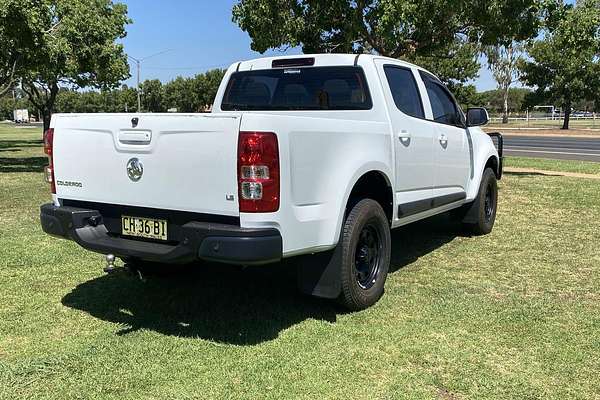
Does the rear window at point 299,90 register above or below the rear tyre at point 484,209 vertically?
above

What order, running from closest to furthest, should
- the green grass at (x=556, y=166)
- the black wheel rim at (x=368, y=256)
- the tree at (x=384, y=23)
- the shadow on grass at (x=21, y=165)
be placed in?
the black wheel rim at (x=368, y=256) → the tree at (x=384, y=23) → the green grass at (x=556, y=166) → the shadow on grass at (x=21, y=165)

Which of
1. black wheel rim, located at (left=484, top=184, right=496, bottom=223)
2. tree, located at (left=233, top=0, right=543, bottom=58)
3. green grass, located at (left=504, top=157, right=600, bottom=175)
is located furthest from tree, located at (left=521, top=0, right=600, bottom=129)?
black wheel rim, located at (left=484, top=184, right=496, bottom=223)

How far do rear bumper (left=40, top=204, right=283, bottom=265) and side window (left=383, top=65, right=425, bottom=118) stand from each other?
2.32 metres

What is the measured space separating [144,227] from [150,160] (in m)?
0.48

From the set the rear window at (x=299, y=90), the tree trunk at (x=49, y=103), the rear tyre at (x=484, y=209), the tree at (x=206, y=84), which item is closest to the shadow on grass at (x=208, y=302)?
the rear tyre at (x=484, y=209)

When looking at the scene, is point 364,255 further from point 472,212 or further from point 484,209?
point 484,209

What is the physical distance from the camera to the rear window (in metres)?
5.30

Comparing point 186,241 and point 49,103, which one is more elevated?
point 49,103

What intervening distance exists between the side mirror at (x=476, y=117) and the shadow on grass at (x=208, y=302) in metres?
1.96

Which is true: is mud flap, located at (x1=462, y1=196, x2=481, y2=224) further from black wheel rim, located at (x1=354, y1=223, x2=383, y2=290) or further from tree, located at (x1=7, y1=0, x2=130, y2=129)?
tree, located at (x1=7, y1=0, x2=130, y2=129)

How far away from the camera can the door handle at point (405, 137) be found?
16.9 ft

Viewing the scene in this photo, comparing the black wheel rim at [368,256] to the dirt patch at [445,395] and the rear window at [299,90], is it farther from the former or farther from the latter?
the dirt patch at [445,395]

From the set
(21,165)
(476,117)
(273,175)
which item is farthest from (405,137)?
(21,165)

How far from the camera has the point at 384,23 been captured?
457 inches
